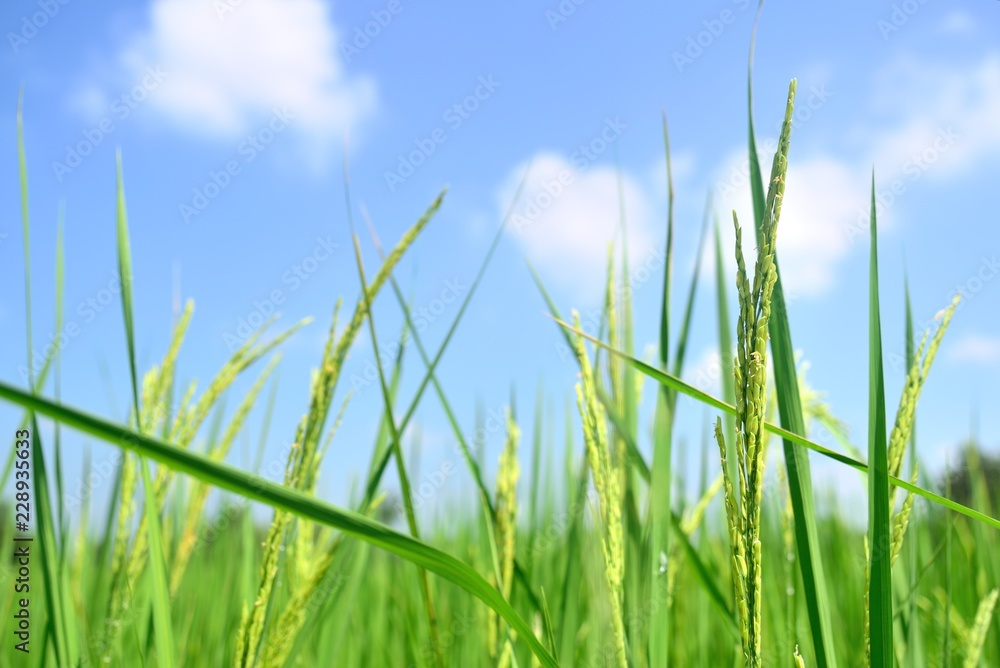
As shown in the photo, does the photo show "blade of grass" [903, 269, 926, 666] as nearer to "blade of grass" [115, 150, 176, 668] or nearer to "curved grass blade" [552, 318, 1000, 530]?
"curved grass blade" [552, 318, 1000, 530]

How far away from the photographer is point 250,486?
0.51 meters

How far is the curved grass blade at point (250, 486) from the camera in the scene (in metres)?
0.45

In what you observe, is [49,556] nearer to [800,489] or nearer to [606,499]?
[606,499]

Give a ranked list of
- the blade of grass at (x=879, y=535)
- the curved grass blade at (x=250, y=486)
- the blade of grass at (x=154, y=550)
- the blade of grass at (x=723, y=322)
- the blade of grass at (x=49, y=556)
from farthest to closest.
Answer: the blade of grass at (x=723, y=322), the blade of grass at (x=49, y=556), the blade of grass at (x=154, y=550), the blade of grass at (x=879, y=535), the curved grass blade at (x=250, y=486)

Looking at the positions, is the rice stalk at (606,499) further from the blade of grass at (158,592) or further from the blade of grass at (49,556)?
the blade of grass at (49,556)

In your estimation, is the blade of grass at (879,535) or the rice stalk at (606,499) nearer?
the blade of grass at (879,535)

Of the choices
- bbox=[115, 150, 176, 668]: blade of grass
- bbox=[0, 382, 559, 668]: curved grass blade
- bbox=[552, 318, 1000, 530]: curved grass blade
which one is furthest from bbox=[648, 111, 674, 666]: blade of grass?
bbox=[115, 150, 176, 668]: blade of grass

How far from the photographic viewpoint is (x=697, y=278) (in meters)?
1.41

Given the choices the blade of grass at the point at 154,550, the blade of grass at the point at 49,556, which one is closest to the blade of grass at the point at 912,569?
the blade of grass at the point at 154,550

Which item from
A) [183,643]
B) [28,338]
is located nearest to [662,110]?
[28,338]

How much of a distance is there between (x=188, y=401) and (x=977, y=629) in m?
1.55

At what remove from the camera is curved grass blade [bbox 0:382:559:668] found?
454 mm

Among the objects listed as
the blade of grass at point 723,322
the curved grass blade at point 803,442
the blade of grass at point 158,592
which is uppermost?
the blade of grass at point 723,322

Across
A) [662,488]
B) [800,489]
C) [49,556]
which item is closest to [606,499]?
[662,488]
